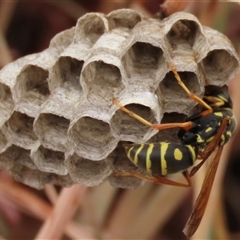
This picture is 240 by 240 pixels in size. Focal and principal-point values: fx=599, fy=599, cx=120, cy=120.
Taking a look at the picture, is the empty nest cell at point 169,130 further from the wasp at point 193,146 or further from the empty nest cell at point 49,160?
the empty nest cell at point 49,160

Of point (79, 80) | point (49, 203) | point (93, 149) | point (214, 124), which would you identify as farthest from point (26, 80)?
point (49, 203)

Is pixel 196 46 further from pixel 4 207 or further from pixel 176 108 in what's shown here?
pixel 4 207

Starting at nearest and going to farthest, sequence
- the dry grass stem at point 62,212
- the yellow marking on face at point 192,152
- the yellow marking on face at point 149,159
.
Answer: the yellow marking on face at point 149,159 → the yellow marking on face at point 192,152 → the dry grass stem at point 62,212

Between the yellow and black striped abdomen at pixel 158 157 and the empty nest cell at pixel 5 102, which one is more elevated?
the empty nest cell at pixel 5 102

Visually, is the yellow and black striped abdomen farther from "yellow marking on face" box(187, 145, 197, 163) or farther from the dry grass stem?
the dry grass stem

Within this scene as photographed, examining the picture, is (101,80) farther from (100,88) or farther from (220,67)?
(220,67)

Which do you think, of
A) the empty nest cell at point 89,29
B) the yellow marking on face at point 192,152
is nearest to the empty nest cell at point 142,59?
the empty nest cell at point 89,29

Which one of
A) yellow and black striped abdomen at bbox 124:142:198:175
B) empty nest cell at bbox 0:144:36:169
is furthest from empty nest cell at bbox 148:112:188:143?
empty nest cell at bbox 0:144:36:169
